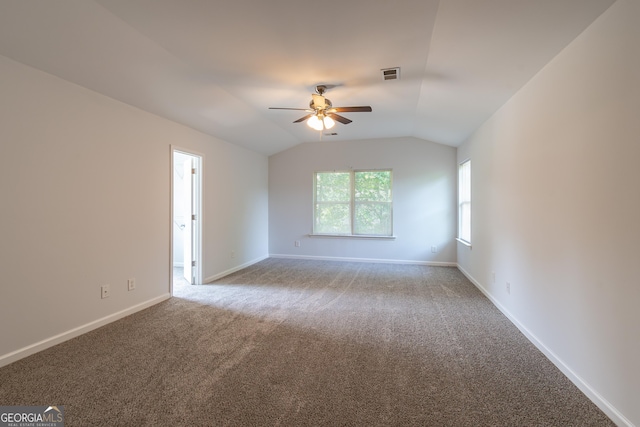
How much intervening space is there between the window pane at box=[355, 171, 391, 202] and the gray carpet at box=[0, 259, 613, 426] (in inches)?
116

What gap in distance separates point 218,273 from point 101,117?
9.39 ft

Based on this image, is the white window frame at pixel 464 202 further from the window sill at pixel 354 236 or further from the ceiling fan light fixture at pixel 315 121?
the ceiling fan light fixture at pixel 315 121

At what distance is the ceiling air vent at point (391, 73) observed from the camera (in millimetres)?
2889

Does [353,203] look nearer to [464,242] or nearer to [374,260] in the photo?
[374,260]

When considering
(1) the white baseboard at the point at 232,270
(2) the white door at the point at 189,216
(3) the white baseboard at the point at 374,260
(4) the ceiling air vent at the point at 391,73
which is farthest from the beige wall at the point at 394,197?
(4) the ceiling air vent at the point at 391,73

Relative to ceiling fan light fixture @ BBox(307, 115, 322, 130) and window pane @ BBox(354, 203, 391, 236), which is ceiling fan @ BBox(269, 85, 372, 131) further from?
window pane @ BBox(354, 203, 391, 236)

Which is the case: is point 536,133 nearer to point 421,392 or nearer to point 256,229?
point 421,392

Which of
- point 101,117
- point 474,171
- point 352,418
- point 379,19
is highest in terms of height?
point 379,19

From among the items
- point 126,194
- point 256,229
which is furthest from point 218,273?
point 126,194

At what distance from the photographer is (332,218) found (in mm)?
6473

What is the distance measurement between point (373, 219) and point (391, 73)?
143 inches

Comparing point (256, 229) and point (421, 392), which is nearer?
point (421, 392)

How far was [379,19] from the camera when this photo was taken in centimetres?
213

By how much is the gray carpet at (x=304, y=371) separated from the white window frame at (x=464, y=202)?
1.84 metres
